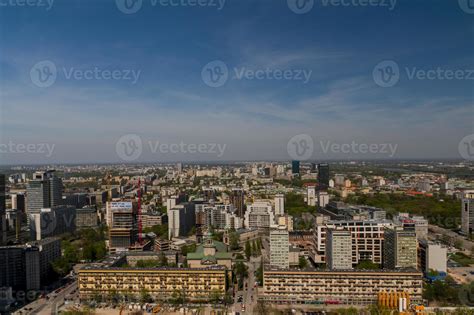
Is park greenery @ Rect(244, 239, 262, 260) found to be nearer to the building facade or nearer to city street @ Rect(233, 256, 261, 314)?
city street @ Rect(233, 256, 261, 314)

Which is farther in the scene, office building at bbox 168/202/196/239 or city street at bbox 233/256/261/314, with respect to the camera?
office building at bbox 168/202/196/239

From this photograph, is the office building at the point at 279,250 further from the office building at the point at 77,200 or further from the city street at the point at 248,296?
the office building at the point at 77,200

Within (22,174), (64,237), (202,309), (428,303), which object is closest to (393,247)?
(428,303)

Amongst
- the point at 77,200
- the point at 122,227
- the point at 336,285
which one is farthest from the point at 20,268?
the point at 77,200

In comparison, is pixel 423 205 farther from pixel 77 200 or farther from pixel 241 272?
pixel 77 200

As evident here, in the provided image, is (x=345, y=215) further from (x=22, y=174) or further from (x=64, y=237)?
(x=22, y=174)

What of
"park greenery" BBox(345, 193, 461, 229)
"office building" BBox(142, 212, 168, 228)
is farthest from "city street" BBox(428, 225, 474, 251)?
"office building" BBox(142, 212, 168, 228)

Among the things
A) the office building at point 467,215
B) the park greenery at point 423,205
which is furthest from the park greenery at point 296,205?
the office building at point 467,215
